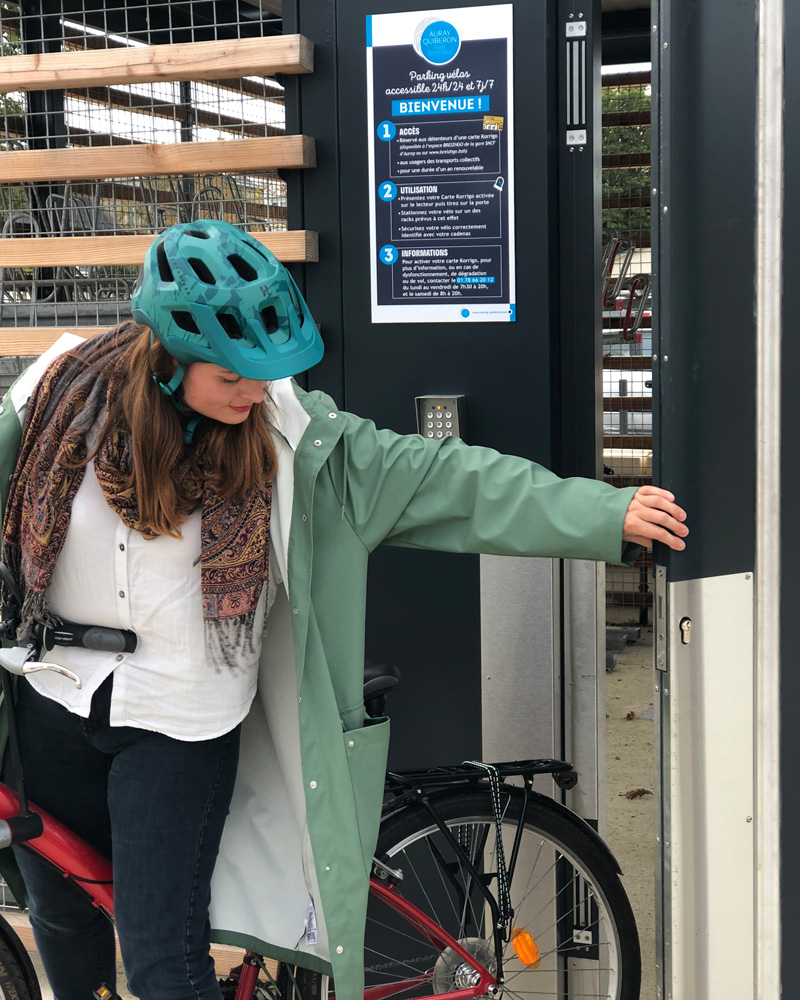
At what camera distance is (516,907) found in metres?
2.67

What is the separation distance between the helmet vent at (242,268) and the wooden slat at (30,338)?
3.86 ft

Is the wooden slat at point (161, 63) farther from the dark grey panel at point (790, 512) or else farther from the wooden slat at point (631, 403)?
the wooden slat at point (631, 403)

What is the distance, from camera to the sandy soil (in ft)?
11.6

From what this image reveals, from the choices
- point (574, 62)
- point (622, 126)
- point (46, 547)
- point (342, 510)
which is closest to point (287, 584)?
point (342, 510)

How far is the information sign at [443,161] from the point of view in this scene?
8.14 ft

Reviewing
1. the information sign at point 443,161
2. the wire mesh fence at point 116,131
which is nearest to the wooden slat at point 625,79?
the wire mesh fence at point 116,131

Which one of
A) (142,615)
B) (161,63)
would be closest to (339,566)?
(142,615)

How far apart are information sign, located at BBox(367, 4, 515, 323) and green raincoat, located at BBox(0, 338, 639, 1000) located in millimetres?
652

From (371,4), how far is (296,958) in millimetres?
2068

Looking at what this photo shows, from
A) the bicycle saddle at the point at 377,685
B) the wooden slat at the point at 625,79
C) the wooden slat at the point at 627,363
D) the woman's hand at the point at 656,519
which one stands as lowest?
the bicycle saddle at the point at 377,685

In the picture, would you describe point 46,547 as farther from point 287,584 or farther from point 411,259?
point 411,259

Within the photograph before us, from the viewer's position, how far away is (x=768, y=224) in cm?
177

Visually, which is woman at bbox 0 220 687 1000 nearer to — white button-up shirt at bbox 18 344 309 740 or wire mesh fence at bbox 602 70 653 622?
white button-up shirt at bbox 18 344 309 740

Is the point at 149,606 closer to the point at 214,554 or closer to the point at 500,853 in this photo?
the point at 214,554
